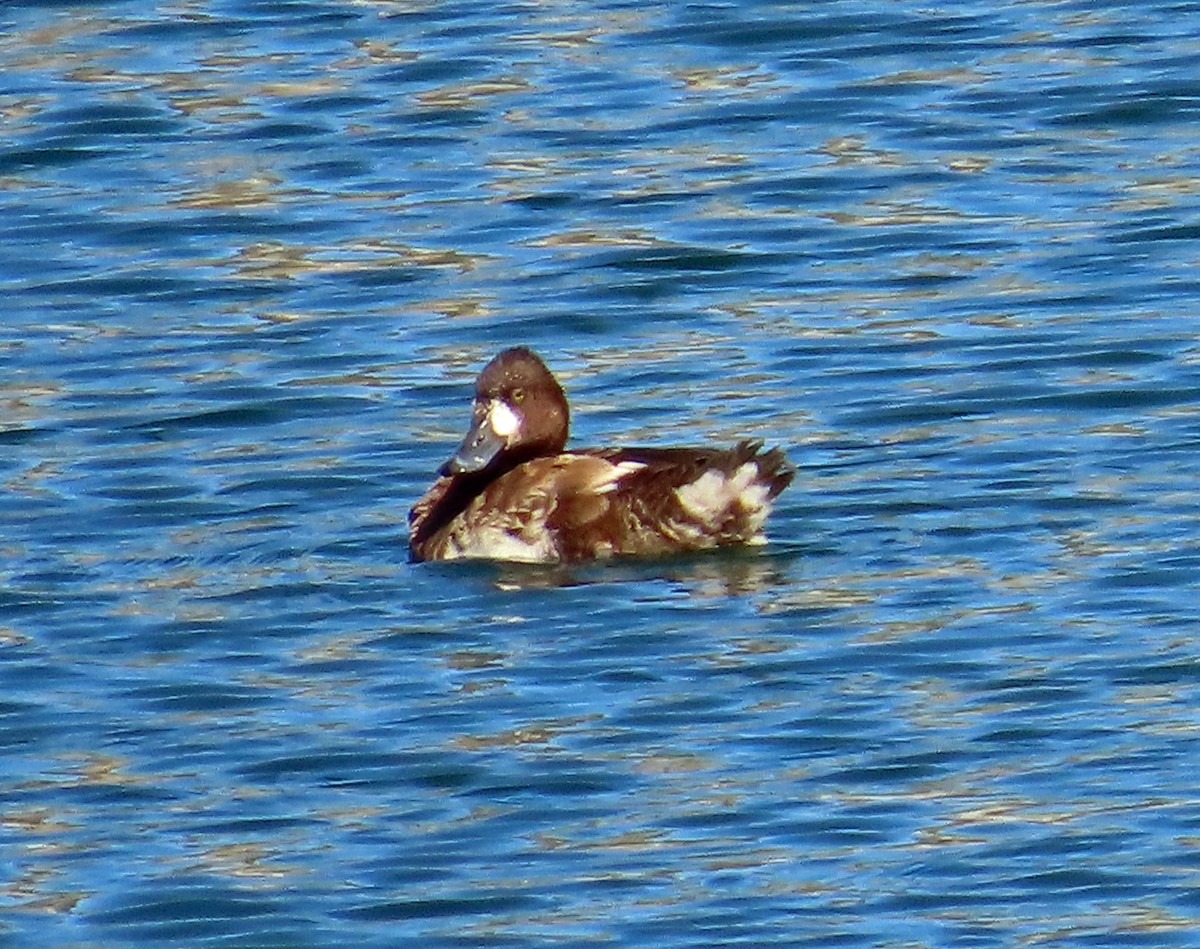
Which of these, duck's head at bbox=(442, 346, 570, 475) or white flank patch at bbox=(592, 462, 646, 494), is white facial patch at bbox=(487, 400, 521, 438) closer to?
duck's head at bbox=(442, 346, 570, 475)

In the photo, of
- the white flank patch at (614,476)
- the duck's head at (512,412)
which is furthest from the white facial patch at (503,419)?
the white flank patch at (614,476)

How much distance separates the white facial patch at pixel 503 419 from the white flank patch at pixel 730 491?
0.84 m

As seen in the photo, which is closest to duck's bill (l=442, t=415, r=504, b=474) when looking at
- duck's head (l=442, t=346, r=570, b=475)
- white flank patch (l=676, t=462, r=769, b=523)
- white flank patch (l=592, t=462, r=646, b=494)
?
duck's head (l=442, t=346, r=570, b=475)

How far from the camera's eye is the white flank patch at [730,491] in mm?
9680

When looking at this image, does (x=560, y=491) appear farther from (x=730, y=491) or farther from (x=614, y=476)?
(x=730, y=491)

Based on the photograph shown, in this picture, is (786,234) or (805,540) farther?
(786,234)

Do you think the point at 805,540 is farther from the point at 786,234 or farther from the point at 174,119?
the point at 174,119

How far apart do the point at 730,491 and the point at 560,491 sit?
0.59m

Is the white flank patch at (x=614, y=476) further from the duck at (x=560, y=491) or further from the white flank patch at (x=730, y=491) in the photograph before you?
the white flank patch at (x=730, y=491)

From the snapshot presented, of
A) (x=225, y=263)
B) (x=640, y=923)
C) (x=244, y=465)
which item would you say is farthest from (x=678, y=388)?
(x=640, y=923)

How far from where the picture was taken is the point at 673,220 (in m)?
13.5

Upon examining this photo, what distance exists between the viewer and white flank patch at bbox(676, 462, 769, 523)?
9.68 metres

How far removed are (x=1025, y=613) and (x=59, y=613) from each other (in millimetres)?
2439

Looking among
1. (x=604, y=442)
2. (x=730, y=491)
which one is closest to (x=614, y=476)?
(x=730, y=491)
